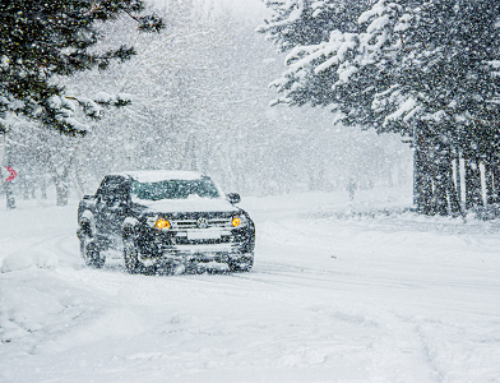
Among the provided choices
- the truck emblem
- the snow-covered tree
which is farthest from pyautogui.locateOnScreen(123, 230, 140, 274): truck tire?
the snow-covered tree

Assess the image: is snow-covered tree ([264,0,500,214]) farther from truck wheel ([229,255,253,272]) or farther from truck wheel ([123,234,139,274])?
truck wheel ([123,234,139,274])

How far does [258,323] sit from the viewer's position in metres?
5.63

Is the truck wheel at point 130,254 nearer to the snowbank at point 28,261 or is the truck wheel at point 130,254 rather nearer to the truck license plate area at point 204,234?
the truck license plate area at point 204,234

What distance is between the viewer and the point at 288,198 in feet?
151

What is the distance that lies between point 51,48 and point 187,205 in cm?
342

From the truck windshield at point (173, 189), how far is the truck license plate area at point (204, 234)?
4.12ft

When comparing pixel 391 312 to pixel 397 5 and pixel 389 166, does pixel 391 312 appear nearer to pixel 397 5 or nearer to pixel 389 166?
pixel 397 5

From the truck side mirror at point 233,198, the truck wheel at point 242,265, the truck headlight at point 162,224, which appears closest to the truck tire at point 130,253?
the truck headlight at point 162,224

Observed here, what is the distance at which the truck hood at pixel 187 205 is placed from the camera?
961cm

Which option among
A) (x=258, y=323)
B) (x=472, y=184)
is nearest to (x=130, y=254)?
(x=258, y=323)

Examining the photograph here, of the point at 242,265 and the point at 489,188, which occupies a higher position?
the point at 489,188

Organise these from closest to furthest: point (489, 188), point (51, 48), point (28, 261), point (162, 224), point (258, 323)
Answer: point (258, 323) → point (51, 48) → point (28, 261) → point (162, 224) → point (489, 188)

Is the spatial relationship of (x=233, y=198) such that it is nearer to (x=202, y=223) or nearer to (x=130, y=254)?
(x=202, y=223)

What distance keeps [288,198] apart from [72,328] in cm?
4090
